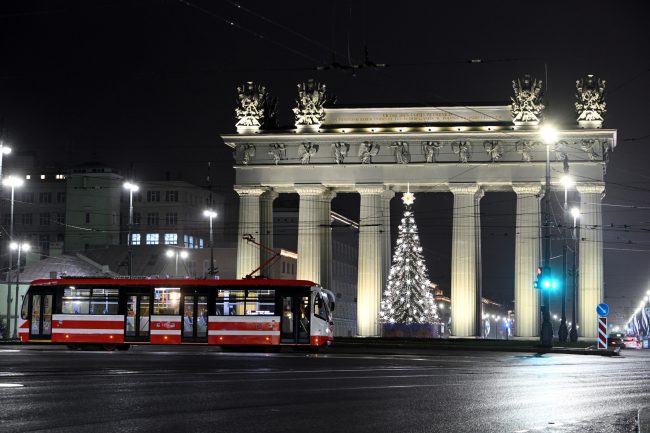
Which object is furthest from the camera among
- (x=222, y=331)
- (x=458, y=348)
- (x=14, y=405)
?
(x=458, y=348)

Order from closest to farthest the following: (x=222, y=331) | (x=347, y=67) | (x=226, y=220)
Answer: (x=347, y=67) < (x=222, y=331) < (x=226, y=220)

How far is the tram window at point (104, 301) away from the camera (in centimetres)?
5353

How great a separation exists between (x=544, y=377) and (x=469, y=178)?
45.2m

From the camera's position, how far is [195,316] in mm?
53625

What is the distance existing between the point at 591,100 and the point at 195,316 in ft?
110

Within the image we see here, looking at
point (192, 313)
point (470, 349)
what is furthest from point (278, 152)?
point (192, 313)

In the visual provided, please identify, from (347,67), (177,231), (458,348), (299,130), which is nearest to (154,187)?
(177,231)

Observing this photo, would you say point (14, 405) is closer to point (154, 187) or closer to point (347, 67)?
point (347, 67)

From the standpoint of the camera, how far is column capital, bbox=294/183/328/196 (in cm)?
7662

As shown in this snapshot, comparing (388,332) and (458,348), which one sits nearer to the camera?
(458,348)

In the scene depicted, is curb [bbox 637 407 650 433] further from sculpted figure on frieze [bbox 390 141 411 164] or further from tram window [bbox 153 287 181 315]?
sculpted figure on frieze [bbox 390 141 411 164]

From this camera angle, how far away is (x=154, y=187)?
151125mm

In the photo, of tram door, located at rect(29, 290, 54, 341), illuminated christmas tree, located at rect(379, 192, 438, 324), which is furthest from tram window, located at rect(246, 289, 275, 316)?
illuminated christmas tree, located at rect(379, 192, 438, 324)

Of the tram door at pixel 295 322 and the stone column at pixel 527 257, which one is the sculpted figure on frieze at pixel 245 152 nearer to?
the stone column at pixel 527 257
